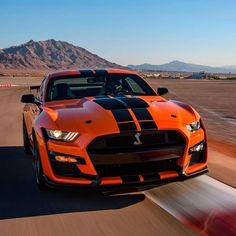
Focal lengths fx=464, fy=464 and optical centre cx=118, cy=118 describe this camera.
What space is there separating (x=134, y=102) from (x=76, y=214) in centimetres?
167

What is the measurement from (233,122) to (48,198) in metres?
9.15

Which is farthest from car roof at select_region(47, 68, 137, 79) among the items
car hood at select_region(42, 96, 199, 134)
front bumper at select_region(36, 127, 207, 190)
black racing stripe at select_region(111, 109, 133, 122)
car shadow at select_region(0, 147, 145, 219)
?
front bumper at select_region(36, 127, 207, 190)

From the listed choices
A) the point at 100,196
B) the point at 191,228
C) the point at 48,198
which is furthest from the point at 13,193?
the point at 191,228

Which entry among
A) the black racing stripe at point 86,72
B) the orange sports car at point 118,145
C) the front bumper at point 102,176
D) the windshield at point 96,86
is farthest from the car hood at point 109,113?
the black racing stripe at point 86,72

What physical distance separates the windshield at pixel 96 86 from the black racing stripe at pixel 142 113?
4.23ft

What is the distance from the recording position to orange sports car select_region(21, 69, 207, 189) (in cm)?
498

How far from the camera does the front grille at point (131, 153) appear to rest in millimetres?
4949

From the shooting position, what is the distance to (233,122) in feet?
44.7

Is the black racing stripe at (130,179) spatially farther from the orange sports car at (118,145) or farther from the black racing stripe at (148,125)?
the black racing stripe at (148,125)

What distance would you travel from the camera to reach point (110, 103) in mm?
5801

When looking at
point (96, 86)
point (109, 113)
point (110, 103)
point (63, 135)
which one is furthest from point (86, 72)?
point (63, 135)

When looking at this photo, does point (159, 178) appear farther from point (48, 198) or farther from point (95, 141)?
point (48, 198)

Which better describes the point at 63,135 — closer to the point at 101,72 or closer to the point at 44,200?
the point at 44,200

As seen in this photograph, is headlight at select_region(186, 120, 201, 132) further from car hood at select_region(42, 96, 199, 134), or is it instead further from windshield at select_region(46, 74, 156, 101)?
windshield at select_region(46, 74, 156, 101)
